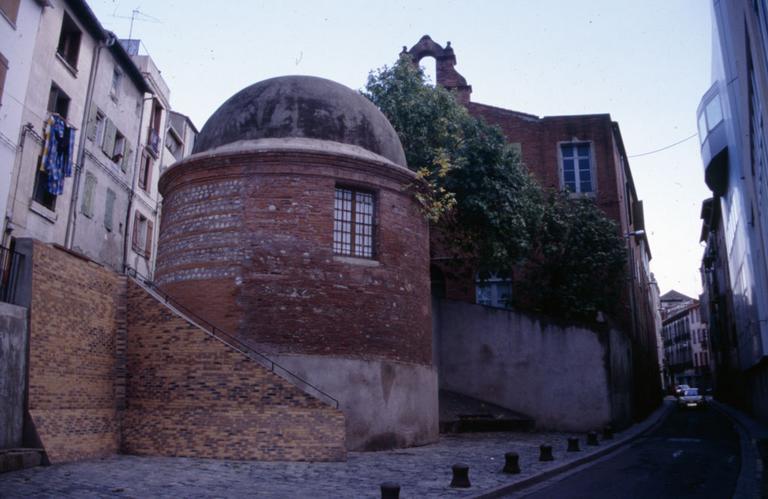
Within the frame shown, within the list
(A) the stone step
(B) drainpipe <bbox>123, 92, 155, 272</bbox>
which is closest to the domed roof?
(A) the stone step

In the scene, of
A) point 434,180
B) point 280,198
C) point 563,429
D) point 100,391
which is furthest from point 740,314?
point 100,391

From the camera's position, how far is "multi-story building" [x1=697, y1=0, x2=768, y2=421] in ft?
50.9

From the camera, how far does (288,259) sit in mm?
14172

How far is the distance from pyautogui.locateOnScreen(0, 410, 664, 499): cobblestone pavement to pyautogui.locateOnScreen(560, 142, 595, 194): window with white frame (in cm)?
1796

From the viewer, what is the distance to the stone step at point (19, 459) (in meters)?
9.17

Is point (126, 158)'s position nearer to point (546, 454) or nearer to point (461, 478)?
point (546, 454)

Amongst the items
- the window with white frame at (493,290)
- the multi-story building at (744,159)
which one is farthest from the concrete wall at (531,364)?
the multi-story building at (744,159)

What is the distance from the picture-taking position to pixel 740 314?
34.4 meters

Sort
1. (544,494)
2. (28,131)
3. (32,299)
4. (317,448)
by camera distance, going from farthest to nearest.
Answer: (28,131) < (317,448) < (32,299) < (544,494)

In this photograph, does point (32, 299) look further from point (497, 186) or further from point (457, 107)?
point (457, 107)

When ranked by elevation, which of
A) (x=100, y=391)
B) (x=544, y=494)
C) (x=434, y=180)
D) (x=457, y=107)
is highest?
(x=457, y=107)

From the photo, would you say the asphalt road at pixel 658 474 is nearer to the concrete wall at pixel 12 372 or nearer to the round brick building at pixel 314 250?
the round brick building at pixel 314 250

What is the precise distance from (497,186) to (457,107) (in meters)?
4.77

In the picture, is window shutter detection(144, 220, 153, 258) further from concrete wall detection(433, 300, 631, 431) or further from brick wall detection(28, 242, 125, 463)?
brick wall detection(28, 242, 125, 463)
